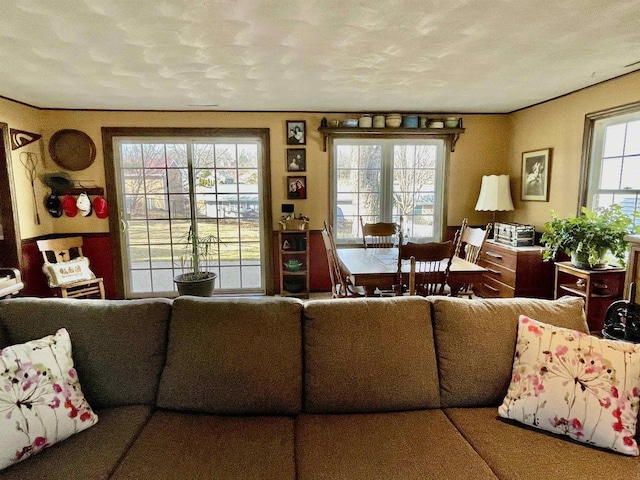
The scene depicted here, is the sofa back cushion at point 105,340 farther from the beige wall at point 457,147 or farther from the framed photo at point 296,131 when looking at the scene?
the framed photo at point 296,131

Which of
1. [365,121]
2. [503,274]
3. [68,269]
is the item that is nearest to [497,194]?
[503,274]

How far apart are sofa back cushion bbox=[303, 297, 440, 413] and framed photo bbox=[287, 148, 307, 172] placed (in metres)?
3.08

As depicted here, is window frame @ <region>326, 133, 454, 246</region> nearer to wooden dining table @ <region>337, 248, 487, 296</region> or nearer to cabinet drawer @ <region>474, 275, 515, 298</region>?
cabinet drawer @ <region>474, 275, 515, 298</region>

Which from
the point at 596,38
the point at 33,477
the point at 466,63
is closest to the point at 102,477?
the point at 33,477

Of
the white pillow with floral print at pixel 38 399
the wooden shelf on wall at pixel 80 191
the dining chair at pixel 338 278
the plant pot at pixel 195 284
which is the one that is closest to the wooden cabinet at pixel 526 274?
the dining chair at pixel 338 278

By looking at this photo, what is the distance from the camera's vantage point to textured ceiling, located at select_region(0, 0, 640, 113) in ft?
6.19

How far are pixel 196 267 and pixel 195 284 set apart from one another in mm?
A: 322

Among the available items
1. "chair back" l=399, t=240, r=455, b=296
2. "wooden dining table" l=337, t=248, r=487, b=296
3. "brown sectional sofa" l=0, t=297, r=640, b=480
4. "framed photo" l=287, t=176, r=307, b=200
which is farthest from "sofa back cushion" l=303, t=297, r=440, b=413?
"framed photo" l=287, t=176, r=307, b=200

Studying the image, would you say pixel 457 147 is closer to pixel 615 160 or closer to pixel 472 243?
pixel 615 160

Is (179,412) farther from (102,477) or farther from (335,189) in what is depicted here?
(335,189)

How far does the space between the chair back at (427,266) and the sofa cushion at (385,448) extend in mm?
1139

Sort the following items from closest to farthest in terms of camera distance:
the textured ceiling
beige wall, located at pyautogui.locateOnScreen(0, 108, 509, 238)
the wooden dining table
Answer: the textured ceiling < the wooden dining table < beige wall, located at pyautogui.locateOnScreen(0, 108, 509, 238)

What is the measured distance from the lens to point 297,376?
1558 millimetres

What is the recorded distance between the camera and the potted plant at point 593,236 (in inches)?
109
